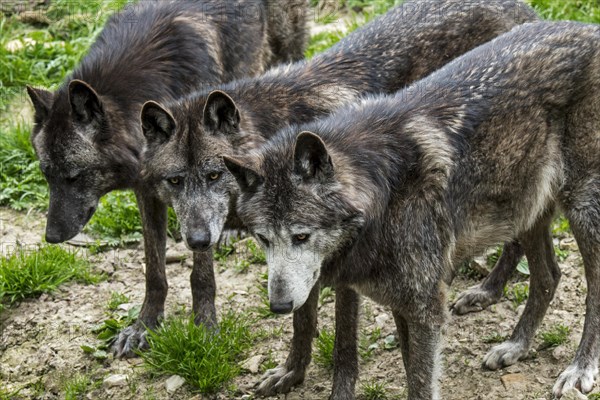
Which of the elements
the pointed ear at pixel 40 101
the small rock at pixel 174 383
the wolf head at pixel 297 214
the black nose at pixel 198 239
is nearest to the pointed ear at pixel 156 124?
the black nose at pixel 198 239

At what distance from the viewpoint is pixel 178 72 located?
771 cm

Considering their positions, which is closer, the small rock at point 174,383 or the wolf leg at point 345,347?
the wolf leg at point 345,347

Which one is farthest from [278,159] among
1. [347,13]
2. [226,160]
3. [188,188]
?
[347,13]

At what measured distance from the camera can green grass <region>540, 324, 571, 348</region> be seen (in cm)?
692

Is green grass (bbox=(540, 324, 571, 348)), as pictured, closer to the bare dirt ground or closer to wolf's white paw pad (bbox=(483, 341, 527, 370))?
the bare dirt ground

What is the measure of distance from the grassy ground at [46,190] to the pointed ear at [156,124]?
4.60ft

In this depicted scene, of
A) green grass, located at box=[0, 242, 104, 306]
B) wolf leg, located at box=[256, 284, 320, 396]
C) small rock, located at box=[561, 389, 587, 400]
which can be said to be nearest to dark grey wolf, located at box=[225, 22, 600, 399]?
small rock, located at box=[561, 389, 587, 400]

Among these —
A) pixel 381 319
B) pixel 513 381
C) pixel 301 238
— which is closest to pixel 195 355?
pixel 381 319

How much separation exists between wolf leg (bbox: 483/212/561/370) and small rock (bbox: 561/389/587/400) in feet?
2.07

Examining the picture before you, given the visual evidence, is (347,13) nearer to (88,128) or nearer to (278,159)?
(88,128)

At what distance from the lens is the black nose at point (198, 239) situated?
21.2 feet

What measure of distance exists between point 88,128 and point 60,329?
5.79ft

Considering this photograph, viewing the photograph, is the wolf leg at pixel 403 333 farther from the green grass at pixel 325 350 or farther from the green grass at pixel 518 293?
the green grass at pixel 518 293

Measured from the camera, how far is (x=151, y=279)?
24.9 ft
